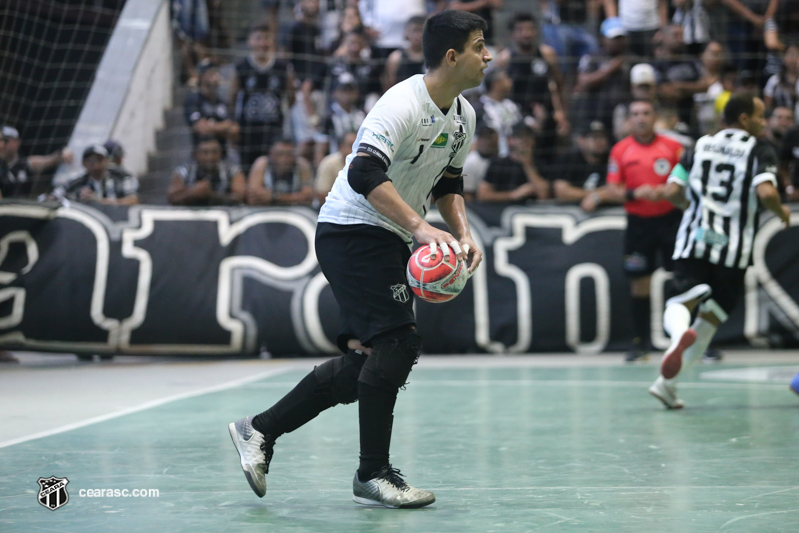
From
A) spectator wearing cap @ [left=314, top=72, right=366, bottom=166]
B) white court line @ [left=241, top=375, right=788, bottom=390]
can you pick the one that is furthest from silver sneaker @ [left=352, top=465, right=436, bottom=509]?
spectator wearing cap @ [left=314, top=72, right=366, bottom=166]

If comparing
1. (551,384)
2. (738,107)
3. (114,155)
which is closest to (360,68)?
(114,155)

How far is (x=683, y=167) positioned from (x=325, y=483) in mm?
4076

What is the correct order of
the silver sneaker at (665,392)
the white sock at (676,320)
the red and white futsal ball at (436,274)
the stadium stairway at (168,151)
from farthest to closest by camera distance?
the stadium stairway at (168,151)
the silver sneaker at (665,392)
the white sock at (676,320)
the red and white futsal ball at (436,274)

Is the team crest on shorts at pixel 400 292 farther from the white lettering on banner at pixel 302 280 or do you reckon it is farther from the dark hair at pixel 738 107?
the white lettering on banner at pixel 302 280

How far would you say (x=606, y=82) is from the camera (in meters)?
13.2

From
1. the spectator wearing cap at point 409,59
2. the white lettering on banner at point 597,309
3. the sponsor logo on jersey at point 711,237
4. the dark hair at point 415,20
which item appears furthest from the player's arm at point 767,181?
the dark hair at point 415,20

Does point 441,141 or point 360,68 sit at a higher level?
point 360,68

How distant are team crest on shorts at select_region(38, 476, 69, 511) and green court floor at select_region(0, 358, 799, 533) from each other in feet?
0.15

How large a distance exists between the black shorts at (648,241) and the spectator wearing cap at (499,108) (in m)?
2.63

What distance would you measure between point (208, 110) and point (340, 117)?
1732mm

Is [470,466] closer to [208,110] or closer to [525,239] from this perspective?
[525,239]

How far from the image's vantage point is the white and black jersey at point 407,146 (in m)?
4.21

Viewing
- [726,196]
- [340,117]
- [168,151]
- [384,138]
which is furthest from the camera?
[168,151]

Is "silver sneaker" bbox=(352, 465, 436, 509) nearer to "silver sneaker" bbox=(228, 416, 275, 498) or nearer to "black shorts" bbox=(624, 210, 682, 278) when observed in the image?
"silver sneaker" bbox=(228, 416, 275, 498)
